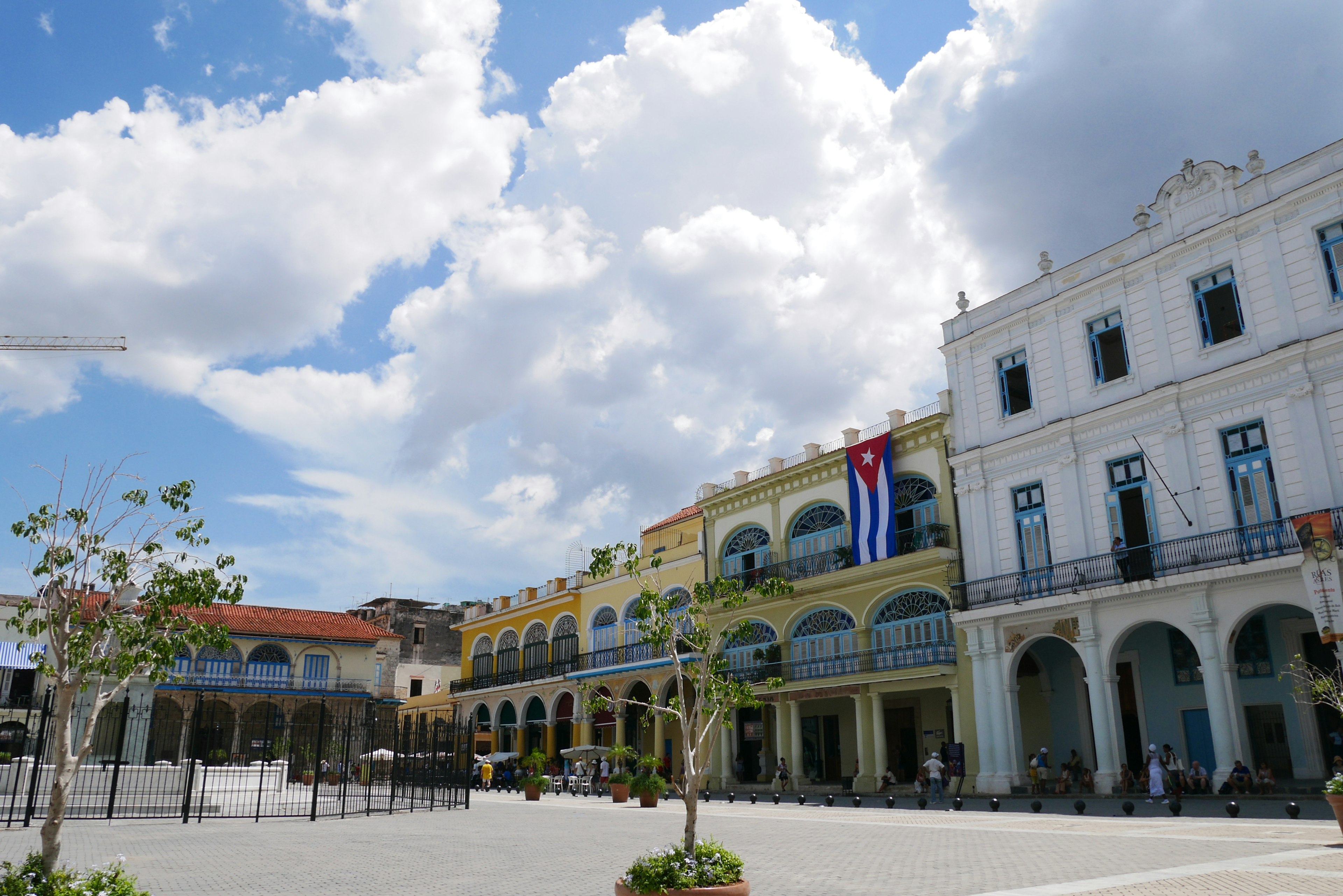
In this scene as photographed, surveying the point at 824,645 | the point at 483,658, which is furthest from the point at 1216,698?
the point at 483,658

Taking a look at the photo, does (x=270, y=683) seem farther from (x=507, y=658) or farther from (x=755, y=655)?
(x=755, y=655)

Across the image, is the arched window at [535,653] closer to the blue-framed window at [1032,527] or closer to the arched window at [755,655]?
the arched window at [755,655]

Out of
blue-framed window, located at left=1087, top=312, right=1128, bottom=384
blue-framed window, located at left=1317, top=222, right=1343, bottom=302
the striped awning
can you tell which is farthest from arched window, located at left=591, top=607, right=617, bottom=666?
blue-framed window, located at left=1317, top=222, right=1343, bottom=302

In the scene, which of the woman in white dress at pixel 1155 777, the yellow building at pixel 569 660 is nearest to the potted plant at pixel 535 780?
the yellow building at pixel 569 660

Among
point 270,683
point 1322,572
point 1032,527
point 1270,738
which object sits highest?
point 1032,527

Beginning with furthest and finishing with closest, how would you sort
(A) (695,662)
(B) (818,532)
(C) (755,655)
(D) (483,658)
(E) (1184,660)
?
(D) (483,658), (C) (755,655), (B) (818,532), (E) (1184,660), (A) (695,662)

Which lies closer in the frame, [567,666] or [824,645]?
[824,645]

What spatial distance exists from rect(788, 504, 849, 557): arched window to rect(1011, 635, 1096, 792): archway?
22.6 ft

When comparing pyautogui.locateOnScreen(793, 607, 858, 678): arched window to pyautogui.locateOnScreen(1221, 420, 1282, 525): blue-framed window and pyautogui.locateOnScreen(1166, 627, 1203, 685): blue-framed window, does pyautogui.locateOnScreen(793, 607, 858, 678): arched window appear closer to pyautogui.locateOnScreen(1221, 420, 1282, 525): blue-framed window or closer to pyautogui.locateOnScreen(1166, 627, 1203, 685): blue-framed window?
pyautogui.locateOnScreen(1166, 627, 1203, 685): blue-framed window

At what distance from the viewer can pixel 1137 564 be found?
77.9 feet

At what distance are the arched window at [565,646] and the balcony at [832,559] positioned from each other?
433 inches

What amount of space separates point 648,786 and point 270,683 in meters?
30.8

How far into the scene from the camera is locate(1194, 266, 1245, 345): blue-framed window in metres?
23.5

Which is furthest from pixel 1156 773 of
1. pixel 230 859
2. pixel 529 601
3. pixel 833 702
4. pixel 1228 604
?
pixel 529 601
